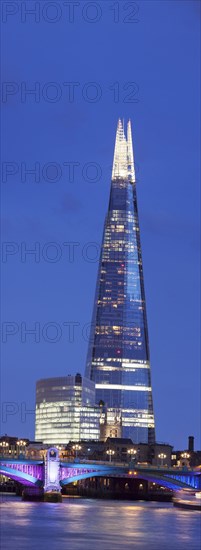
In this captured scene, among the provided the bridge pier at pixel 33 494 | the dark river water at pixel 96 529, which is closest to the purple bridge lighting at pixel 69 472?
the bridge pier at pixel 33 494

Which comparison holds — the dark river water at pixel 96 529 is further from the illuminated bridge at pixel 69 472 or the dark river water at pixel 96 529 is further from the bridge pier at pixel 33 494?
the bridge pier at pixel 33 494

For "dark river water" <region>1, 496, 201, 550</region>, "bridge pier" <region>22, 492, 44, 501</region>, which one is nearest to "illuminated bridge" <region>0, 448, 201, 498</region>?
"bridge pier" <region>22, 492, 44, 501</region>

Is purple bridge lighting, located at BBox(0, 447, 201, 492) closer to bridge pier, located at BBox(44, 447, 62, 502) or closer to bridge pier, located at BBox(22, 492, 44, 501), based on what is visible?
bridge pier, located at BBox(44, 447, 62, 502)

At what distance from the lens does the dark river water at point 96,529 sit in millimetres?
88000

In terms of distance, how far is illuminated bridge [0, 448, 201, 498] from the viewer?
167 meters

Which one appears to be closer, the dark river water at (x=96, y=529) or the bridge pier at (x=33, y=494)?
the dark river water at (x=96, y=529)

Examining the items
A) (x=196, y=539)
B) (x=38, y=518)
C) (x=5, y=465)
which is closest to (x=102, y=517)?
(x=38, y=518)

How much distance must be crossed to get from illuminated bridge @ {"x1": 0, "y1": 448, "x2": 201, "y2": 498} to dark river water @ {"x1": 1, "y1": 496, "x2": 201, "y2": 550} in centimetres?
3012

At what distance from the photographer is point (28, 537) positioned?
9306cm

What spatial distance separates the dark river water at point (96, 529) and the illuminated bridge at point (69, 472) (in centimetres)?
3012

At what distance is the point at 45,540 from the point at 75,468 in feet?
268

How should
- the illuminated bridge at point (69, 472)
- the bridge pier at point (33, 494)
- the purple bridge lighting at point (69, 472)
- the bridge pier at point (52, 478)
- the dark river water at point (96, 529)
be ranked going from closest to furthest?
the dark river water at point (96, 529)
the bridge pier at point (52, 478)
the purple bridge lighting at point (69, 472)
the illuminated bridge at point (69, 472)
the bridge pier at point (33, 494)

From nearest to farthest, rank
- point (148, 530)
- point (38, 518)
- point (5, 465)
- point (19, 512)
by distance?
point (148, 530) → point (38, 518) → point (19, 512) → point (5, 465)

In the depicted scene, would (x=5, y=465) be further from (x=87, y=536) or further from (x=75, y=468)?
(x=87, y=536)
